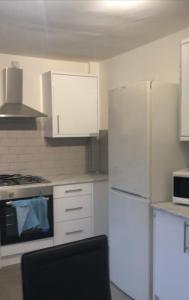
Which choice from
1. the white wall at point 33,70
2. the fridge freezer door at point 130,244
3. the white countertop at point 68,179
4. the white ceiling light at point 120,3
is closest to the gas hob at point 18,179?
the white countertop at point 68,179

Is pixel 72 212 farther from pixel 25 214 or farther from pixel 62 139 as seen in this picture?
pixel 62 139

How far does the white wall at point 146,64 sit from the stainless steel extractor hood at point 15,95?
0.99 metres

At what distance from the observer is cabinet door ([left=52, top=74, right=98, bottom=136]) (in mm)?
3764

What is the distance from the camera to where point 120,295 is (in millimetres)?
2881

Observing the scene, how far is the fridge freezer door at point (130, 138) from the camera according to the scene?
2557 mm

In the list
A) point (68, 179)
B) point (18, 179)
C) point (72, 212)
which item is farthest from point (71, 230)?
point (18, 179)

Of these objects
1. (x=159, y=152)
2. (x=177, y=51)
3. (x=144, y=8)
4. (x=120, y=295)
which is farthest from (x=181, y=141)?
(x=120, y=295)

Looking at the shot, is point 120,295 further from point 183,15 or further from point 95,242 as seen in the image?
point 183,15

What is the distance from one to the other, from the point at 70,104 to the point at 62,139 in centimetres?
53

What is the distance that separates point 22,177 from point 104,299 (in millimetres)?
2595

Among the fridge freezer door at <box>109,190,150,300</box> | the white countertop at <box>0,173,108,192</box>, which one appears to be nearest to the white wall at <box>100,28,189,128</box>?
the white countertop at <box>0,173,108,192</box>

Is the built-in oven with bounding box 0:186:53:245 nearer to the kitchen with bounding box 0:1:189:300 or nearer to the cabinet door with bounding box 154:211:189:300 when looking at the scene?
the kitchen with bounding box 0:1:189:300

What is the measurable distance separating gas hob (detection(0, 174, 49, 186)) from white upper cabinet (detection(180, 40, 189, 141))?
1703 mm

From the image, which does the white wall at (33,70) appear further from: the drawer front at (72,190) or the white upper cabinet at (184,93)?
the white upper cabinet at (184,93)
